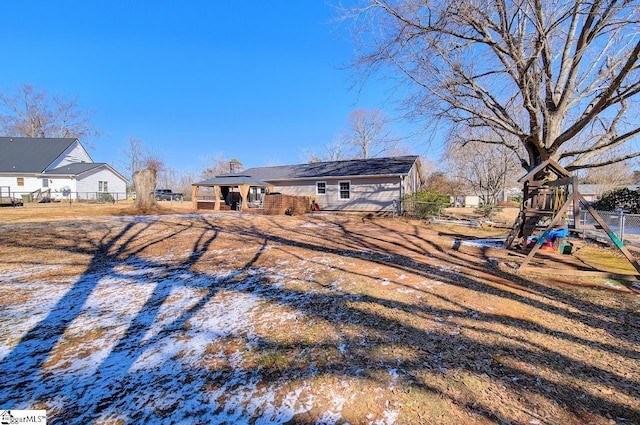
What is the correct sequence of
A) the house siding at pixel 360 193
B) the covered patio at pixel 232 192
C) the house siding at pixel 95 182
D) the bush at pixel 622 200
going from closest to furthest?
the bush at pixel 622 200
the house siding at pixel 360 193
the covered patio at pixel 232 192
the house siding at pixel 95 182

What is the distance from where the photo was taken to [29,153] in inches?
1109

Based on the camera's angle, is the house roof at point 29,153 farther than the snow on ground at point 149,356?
Yes

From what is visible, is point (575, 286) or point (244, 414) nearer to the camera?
point (244, 414)

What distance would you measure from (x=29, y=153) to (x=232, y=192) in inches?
898

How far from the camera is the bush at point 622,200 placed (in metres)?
14.6

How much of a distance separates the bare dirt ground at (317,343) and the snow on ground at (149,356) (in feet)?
0.05

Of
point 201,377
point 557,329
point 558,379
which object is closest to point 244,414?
point 201,377

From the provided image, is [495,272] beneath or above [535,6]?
beneath

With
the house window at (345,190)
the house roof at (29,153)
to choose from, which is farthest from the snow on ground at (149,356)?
the house roof at (29,153)

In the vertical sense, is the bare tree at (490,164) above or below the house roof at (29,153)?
below

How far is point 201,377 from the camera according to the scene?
2324mm

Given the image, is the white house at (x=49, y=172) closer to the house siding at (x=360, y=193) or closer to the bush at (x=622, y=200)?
the house siding at (x=360, y=193)

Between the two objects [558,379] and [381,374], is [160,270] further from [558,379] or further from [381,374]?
[558,379]

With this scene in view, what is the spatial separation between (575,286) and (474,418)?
3934mm
